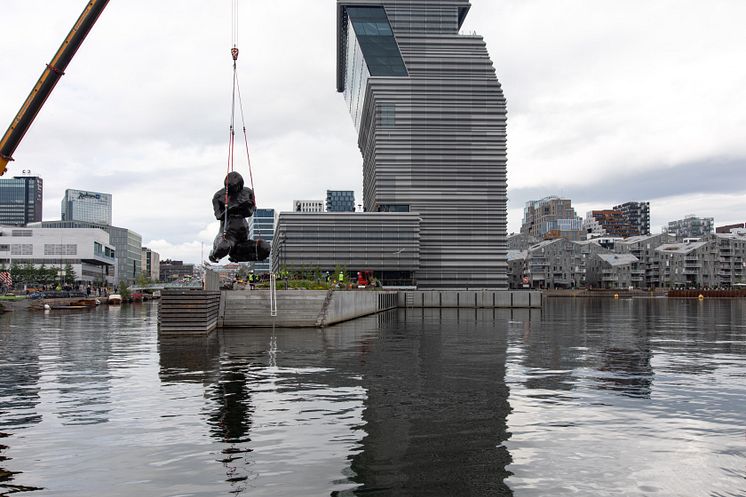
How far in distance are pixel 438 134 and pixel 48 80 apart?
144937 mm

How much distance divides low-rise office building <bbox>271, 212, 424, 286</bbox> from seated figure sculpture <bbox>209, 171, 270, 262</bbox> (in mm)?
132307

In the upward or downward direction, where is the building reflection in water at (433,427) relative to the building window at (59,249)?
downward

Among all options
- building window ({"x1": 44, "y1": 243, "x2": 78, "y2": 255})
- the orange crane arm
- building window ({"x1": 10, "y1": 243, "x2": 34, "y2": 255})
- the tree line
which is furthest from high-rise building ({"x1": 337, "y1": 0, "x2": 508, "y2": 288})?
the orange crane arm

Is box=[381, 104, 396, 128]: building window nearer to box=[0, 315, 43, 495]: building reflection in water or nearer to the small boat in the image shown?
the small boat

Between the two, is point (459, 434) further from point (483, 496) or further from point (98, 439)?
point (98, 439)

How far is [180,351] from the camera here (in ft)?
116

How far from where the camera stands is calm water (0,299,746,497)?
12.5 m

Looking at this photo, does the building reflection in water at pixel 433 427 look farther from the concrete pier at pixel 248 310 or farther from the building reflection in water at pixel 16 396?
the concrete pier at pixel 248 310

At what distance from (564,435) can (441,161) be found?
181 metres

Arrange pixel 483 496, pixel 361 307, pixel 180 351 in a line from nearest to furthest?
1. pixel 483 496
2. pixel 180 351
3. pixel 361 307

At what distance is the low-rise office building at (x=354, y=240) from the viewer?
18188cm

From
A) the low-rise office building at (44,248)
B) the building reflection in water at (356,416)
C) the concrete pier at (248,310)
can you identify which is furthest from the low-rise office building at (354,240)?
the building reflection in water at (356,416)

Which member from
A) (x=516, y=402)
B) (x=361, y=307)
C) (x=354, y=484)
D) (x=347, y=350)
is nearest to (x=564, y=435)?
(x=516, y=402)

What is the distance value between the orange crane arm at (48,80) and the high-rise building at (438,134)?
445ft
